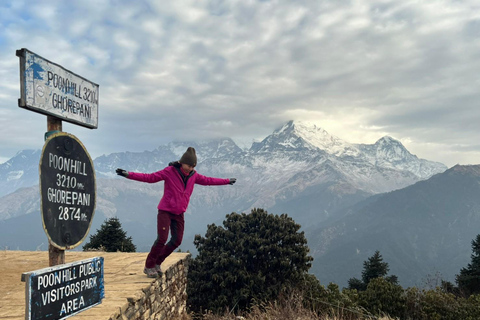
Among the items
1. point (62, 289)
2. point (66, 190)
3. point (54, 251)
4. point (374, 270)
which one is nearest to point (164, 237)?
point (54, 251)

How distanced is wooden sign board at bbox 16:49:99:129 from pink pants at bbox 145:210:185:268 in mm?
2522

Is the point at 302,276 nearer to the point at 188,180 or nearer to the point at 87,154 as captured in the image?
the point at 188,180

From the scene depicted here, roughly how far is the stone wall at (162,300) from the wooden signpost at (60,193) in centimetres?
133

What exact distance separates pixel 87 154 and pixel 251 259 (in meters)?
14.1

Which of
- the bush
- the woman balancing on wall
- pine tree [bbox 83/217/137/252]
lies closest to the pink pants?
the woman balancing on wall

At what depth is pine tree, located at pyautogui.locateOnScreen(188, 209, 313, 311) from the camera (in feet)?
48.3

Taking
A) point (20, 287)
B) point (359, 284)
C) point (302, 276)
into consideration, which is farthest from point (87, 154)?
→ point (359, 284)

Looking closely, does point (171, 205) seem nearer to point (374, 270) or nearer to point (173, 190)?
point (173, 190)

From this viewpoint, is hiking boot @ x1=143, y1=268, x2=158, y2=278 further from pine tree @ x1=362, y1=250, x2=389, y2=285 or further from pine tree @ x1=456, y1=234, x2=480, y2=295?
pine tree @ x1=362, y1=250, x2=389, y2=285

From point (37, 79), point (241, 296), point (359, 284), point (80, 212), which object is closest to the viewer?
point (37, 79)

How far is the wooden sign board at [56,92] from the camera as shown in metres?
3.15

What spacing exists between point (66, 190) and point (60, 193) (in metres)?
0.08

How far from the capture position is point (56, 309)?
2.90 metres

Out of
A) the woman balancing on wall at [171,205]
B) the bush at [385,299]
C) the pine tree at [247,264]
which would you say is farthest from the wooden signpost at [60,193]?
the bush at [385,299]
